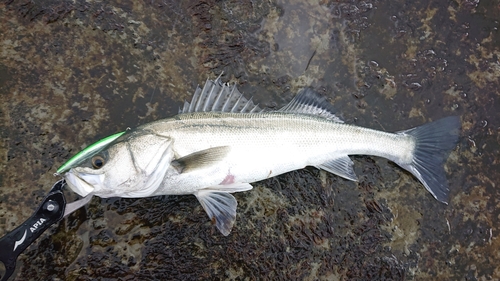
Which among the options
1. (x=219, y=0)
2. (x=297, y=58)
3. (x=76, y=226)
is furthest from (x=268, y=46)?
(x=76, y=226)

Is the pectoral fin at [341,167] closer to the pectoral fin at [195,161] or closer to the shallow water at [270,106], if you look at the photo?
the shallow water at [270,106]

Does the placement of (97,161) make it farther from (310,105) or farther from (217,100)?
(310,105)

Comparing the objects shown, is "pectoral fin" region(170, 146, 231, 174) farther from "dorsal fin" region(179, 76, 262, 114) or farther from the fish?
"dorsal fin" region(179, 76, 262, 114)

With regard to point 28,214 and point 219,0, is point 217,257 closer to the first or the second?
point 28,214

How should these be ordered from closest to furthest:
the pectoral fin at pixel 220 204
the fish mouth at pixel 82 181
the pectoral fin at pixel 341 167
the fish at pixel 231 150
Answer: the fish mouth at pixel 82 181, the fish at pixel 231 150, the pectoral fin at pixel 220 204, the pectoral fin at pixel 341 167

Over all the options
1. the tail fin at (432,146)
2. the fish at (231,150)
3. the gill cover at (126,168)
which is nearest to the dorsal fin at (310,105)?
the fish at (231,150)

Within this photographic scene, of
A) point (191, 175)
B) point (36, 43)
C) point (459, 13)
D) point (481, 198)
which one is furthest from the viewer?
point (459, 13)

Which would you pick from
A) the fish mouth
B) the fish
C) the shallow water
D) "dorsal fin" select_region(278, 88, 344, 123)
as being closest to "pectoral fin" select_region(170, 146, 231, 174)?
the fish

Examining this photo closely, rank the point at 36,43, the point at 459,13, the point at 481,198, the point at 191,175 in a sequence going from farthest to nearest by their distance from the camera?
the point at 459,13
the point at 481,198
the point at 36,43
the point at 191,175
